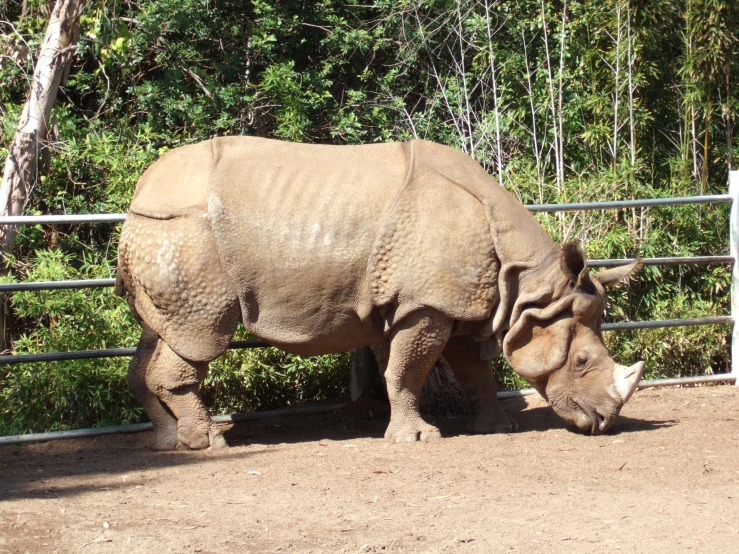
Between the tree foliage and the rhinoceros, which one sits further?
the tree foliage

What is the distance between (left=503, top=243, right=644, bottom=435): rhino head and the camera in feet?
20.6

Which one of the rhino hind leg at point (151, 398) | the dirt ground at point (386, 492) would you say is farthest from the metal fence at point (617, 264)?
the dirt ground at point (386, 492)

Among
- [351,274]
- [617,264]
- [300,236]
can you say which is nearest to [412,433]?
[351,274]

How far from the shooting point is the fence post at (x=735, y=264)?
803 centimetres

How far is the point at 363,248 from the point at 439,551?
2.26 meters

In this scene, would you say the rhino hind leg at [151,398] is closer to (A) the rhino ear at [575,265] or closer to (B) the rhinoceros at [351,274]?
(B) the rhinoceros at [351,274]

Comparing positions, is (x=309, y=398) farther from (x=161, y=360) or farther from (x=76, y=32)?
(x=76, y=32)

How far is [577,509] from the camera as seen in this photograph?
479 centimetres

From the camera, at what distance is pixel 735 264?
8.11 meters

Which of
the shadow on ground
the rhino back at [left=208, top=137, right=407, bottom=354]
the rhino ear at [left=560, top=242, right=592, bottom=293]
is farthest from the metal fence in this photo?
the rhino ear at [left=560, top=242, right=592, bottom=293]

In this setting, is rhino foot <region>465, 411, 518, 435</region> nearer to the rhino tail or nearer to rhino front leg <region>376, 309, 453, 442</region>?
rhino front leg <region>376, 309, 453, 442</region>

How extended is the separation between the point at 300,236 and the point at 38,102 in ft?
12.0

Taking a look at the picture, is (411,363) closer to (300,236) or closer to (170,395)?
(300,236)

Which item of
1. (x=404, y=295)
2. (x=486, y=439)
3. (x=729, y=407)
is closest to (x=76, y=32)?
(x=404, y=295)
